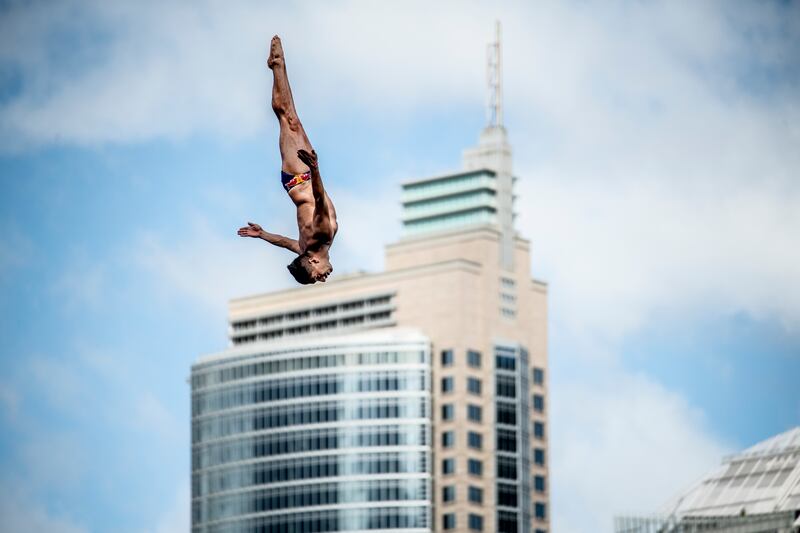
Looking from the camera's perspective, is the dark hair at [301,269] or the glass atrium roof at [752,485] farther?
the glass atrium roof at [752,485]

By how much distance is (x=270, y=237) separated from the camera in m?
54.2

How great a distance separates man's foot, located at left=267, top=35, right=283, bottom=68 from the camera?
53141mm

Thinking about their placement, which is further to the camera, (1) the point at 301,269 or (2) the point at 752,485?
(2) the point at 752,485

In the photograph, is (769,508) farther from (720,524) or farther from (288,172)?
(288,172)

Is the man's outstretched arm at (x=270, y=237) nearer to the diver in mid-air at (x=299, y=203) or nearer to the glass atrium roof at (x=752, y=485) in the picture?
the diver in mid-air at (x=299, y=203)

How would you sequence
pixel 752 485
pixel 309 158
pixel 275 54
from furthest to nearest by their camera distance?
pixel 752 485, pixel 275 54, pixel 309 158

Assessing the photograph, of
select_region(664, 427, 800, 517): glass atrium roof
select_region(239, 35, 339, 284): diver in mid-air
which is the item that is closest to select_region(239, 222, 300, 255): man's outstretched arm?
select_region(239, 35, 339, 284): diver in mid-air

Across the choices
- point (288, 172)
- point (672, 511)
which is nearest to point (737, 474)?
point (672, 511)

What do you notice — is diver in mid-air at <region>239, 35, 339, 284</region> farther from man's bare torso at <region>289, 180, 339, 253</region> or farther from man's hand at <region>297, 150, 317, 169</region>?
man's hand at <region>297, 150, 317, 169</region>

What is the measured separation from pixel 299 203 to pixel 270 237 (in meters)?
1.19

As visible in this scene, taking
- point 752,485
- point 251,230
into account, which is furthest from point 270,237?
point 752,485

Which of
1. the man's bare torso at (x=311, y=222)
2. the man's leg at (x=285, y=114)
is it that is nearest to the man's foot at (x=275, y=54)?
the man's leg at (x=285, y=114)

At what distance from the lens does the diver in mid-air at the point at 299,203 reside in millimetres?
53281

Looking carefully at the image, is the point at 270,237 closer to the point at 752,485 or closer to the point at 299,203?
the point at 299,203
